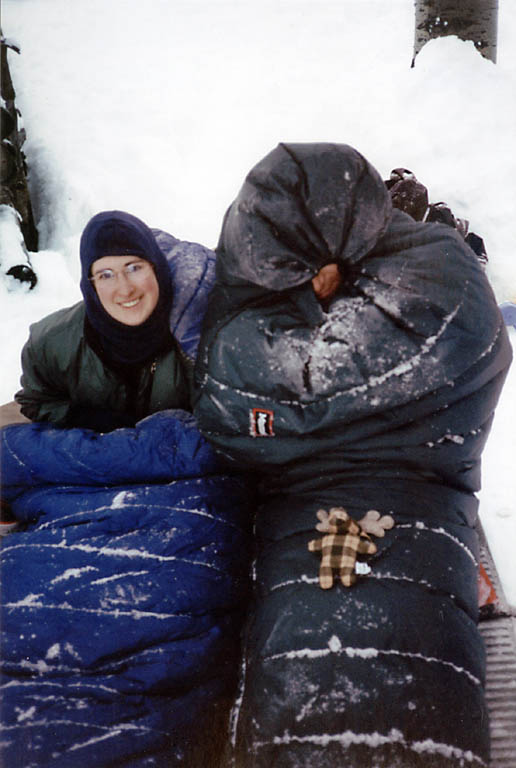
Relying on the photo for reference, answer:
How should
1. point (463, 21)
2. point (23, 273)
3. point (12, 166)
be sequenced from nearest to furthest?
1. point (23, 273)
2. point (12, 166)
3. point (463, 21)

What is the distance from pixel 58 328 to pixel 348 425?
82 cm

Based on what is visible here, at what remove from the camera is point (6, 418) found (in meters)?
1.80

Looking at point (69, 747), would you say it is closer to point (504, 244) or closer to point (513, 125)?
point (504, 244)

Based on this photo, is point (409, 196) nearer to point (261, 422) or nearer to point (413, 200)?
point (413, 200)

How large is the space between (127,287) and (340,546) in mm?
766

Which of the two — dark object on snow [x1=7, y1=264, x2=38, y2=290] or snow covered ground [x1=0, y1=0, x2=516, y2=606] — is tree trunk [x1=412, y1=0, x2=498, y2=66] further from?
dark object on snow [x1=7, y1=264, x2=38, y2=290]

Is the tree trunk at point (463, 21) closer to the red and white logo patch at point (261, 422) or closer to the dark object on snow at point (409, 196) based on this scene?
the dark object on snow at point (409, 196)

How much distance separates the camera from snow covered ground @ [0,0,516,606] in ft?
11.4

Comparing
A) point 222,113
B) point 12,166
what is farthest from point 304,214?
point 222,113

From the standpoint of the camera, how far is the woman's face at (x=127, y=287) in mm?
1477

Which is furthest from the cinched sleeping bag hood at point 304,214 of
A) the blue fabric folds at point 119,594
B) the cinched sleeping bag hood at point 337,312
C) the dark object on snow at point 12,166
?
the dark object on snow at point 12,166

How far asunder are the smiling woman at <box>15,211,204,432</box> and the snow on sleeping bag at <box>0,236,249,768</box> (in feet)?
0.36

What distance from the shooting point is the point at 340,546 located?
115 centimetres

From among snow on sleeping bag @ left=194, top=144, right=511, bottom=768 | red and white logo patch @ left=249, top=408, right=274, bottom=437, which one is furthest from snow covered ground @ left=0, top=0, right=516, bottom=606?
red and white logo patch @ left=249, top=408, right=274, bottom=437
